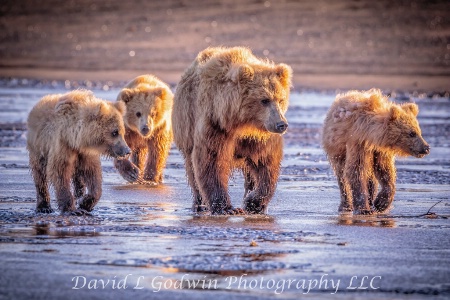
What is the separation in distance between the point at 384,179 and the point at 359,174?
31 cm

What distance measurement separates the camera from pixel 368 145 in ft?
35.6

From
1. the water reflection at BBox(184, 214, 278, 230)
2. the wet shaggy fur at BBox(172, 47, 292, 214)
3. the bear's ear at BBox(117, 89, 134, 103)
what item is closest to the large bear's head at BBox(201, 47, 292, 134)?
the wet shaggy fur at BBox(172, 47, 292, 214)

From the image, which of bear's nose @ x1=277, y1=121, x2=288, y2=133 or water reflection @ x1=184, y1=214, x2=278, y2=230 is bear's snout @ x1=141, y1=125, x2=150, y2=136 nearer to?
water reflection @ x1=184, y1=214, x2=278, y2=230

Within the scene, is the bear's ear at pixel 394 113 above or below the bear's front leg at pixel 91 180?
above

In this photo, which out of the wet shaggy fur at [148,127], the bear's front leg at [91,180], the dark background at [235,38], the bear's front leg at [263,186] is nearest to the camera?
the bear's front leg at [91,180]

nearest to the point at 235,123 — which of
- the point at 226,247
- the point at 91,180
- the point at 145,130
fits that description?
the point at 91,180

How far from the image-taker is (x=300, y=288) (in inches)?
260

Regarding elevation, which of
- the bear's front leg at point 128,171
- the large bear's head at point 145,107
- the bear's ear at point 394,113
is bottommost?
the bear's front leg at point 128,171

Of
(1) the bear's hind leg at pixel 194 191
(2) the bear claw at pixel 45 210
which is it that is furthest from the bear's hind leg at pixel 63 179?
(1) the bear's hind leg at pixel 194 191

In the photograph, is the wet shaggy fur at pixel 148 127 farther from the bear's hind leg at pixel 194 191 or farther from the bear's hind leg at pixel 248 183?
the bear's hind leg at pixel 248 183

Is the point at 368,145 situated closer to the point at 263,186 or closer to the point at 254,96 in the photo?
the point at 263,186

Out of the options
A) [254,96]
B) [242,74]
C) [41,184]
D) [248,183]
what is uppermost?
[242,74]

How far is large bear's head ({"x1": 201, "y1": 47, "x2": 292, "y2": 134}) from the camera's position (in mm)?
9641

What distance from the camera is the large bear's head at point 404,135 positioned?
11.0 m
